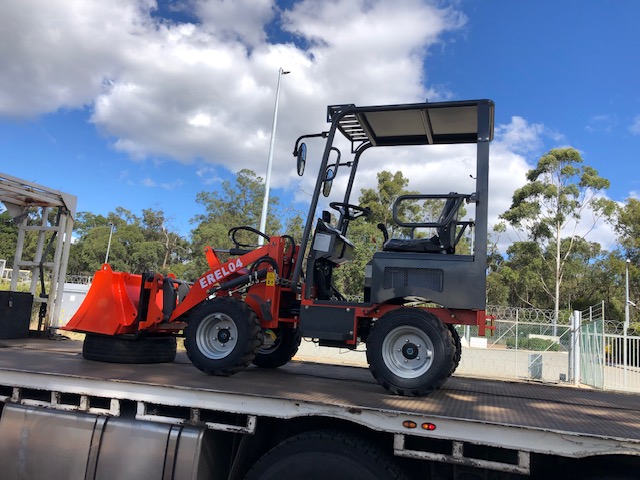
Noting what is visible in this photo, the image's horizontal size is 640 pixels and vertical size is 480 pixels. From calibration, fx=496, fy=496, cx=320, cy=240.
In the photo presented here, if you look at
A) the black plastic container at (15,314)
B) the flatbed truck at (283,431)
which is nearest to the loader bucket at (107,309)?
the flatbed truck at (283,431)

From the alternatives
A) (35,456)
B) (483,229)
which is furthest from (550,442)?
(35,456)

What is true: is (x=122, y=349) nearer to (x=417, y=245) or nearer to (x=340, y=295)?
(x=340, y=295)

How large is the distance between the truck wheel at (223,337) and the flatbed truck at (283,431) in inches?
9.3

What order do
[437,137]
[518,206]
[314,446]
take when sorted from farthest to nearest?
[518,206], [437,137], [314,446]

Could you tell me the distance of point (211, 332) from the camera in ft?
16.3

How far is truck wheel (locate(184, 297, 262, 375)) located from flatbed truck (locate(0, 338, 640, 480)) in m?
0.24

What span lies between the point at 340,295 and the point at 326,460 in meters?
2.22

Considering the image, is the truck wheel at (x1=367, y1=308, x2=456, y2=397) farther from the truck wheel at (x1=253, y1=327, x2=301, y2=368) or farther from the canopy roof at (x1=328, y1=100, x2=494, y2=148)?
the truck wheel at (x1=253, y1=327, x2=301, y2=368)

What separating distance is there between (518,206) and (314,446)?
3576cm

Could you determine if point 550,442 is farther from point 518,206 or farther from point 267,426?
point 518,206

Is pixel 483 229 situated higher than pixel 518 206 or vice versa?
pixel 518 206

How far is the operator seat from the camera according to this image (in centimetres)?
444

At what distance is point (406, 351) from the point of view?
419 cm

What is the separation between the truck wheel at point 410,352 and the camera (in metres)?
4.02
